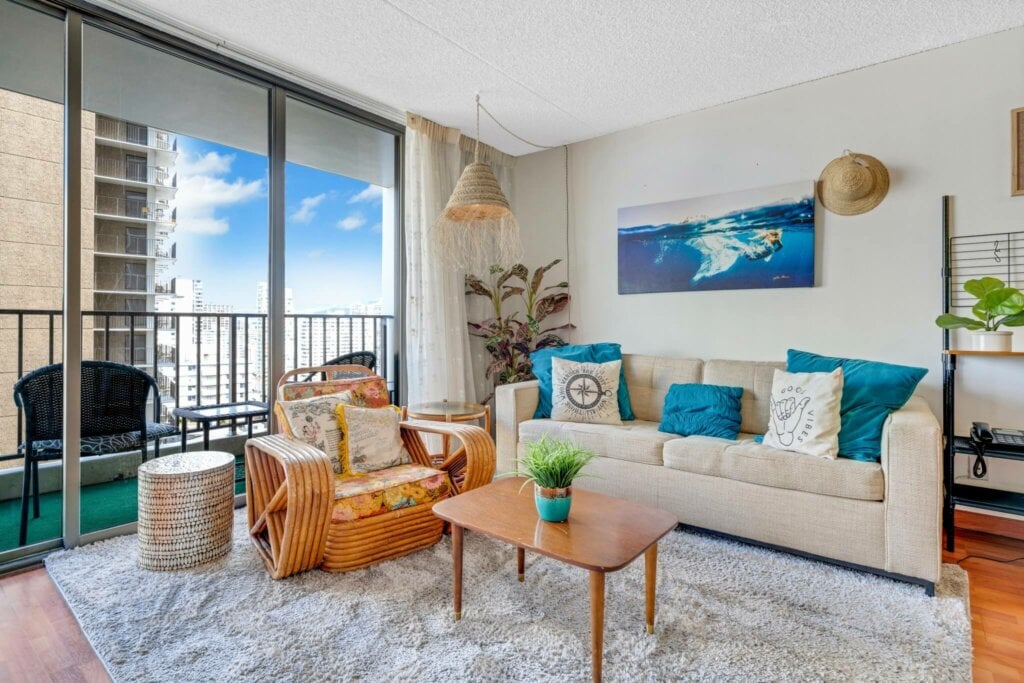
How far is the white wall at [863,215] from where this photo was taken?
2.72m

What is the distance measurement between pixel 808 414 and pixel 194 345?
11.9 feet

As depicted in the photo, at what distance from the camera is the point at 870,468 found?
7.27ft

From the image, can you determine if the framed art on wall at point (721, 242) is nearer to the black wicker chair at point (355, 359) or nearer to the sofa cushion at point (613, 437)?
the sofa cushion at point (613, 437)

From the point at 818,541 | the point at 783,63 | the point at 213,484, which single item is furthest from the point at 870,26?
the point at 213,484

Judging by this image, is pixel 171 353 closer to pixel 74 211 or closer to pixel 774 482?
pixel 74 211

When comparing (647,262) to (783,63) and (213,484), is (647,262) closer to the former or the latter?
(783,63)

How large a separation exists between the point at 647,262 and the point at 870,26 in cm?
179

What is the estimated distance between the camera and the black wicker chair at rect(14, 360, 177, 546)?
245 cm

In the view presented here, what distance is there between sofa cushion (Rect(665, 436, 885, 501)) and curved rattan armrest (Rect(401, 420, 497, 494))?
95 cm

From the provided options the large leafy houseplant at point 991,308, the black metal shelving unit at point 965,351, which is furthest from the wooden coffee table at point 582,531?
the large leafy houseplant at point 991,308

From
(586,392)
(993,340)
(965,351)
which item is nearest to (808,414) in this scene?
(965,351)

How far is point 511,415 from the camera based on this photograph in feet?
11.2

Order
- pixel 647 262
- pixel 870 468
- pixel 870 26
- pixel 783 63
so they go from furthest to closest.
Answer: pixel 647 262
pixel 783 63
pixel 870 26
pixel 870 468

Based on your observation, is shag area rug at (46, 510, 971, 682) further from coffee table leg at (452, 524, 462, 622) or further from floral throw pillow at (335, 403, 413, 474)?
floral throw pillow at (335, 403, 413, 474)
